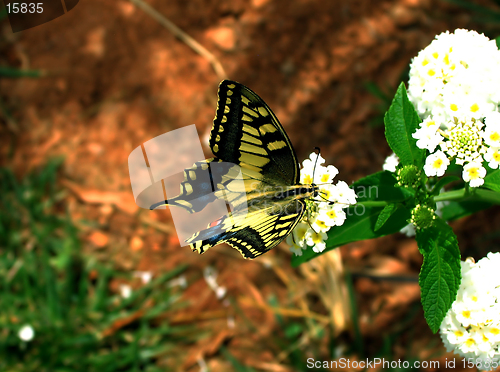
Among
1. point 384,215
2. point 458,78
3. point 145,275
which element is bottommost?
point 384,215

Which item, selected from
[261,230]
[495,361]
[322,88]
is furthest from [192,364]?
[322,88]

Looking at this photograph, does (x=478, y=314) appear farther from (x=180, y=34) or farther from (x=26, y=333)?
(x=180, y=34)

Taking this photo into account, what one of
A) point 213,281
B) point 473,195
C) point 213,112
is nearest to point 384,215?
point 473,195

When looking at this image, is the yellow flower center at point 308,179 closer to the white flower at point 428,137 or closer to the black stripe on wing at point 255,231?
the black stripe on wing at point 255,231

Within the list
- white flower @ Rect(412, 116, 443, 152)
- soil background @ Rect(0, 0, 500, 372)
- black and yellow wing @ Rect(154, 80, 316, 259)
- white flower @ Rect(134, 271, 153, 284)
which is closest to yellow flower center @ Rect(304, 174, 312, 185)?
black and yellow wing @ Rect(154, 80, 316, 259)

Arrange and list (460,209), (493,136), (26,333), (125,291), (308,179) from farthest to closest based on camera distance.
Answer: (125,291)
(26,333)
(460,209)
(308,179)
(493,136)

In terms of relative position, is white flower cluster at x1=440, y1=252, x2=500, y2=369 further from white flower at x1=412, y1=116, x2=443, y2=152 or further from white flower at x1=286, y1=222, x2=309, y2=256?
white flower at x1=286, y1=222, x2=309, y2=256

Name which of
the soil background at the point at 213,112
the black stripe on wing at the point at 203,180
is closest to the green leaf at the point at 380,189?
the black stripe on wing at the point at 203,180
